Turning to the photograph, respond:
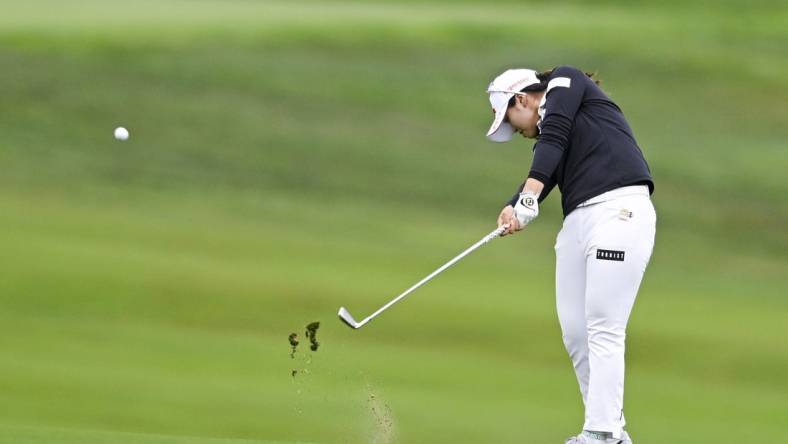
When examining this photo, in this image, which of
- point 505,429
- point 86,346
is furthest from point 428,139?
point 505,429

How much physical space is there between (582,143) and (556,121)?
18 cm

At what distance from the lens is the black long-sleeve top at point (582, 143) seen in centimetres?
703

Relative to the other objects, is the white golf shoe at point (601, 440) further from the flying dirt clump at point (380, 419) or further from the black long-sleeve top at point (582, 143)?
the flying dirt clump at point (380, 419)

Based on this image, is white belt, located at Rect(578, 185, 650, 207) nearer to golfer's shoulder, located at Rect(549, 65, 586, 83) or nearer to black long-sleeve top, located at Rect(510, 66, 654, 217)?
black long-sleeve top, located at Rect(510, 66, 654, 217)

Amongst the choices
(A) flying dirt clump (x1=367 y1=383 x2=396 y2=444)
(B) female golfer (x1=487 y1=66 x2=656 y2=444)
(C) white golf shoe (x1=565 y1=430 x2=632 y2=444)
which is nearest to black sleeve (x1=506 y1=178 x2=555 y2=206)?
(B) female golfer (x1=487 y1=66 x2=656 y2=444)

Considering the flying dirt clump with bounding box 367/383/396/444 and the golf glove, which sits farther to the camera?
the flying dirt clump with bounding box 367/383/396/444

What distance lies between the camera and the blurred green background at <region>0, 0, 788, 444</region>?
10.1 m

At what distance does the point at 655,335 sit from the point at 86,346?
4666 millimetres

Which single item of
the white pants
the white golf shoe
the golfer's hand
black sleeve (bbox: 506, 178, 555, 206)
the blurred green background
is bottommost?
the white golf shoe

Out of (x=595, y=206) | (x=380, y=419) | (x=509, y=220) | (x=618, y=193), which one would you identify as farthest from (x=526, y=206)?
(x=380, y=419)

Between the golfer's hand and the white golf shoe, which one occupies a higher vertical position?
the golfer's hand

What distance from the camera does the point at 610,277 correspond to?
22.9 feet

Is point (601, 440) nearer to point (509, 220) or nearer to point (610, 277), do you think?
point (610, 277)

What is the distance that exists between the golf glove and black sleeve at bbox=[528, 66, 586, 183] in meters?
0.09
